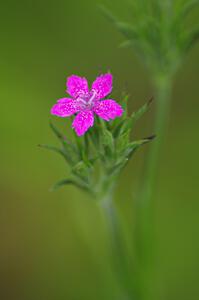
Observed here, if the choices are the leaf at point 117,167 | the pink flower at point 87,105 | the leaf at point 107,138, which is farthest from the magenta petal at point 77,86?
the leaf at point 117,167

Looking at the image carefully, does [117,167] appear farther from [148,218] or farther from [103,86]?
[148,218]

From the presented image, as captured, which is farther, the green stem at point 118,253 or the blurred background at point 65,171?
the blurred background at point 65,171

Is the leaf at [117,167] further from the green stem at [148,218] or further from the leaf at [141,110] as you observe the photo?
the green stem at [148,218]

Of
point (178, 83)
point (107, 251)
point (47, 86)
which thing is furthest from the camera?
point (178, 83)

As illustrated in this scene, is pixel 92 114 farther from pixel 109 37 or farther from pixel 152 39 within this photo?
pixel 109 37

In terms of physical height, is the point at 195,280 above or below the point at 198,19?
below

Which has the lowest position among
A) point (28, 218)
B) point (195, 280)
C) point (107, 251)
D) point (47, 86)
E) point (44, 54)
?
point (195, 280)

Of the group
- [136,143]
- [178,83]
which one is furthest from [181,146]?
[136,143]

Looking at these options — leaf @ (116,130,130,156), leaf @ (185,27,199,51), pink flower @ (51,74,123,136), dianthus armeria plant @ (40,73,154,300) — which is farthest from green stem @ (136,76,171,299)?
pink flower @ (51,74,123,136)
